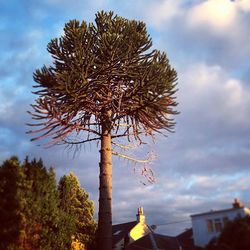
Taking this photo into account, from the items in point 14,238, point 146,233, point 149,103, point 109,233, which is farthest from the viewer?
point 146,233

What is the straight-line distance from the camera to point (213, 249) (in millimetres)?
7277

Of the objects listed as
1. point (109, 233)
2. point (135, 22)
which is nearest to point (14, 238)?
point (109, 233)

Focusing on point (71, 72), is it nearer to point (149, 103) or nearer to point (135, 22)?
point (149, 103)

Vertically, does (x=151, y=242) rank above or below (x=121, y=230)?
below

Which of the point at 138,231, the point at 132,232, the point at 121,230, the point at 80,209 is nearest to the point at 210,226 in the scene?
the point at 80,209

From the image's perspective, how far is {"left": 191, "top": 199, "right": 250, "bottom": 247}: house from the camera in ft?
23.7

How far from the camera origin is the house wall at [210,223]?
723cm

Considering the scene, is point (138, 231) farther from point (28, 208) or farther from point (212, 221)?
point (212, 221)

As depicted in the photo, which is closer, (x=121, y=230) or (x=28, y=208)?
(x=28, y=208)

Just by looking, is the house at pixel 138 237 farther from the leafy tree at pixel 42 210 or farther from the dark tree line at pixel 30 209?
the dark tree line at pixel 30 209

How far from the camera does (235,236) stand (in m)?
7.07

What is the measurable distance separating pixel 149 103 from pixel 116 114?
1.64 metres

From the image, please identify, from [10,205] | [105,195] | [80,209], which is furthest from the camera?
[80,209]

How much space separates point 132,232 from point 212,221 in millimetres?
26581
